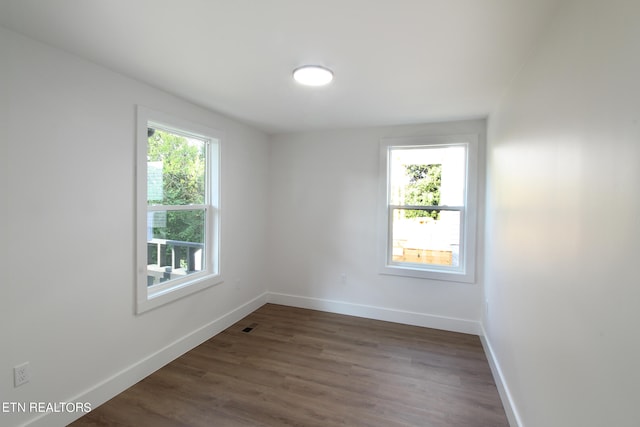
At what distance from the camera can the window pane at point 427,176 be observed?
331cm

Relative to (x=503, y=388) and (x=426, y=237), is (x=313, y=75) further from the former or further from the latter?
(x=503, y=388)

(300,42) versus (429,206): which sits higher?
(300,42)

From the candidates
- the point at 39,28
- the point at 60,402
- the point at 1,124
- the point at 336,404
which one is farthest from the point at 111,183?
the point at 336,404

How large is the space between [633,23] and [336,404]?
2.47m

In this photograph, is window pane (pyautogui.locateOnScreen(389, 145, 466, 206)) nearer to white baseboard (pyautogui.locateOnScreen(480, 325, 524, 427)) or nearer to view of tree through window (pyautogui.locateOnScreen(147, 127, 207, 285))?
white baseboard (pyautogui.locateOnScreen(480, 325, 524, 427))

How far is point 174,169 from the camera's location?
2699mm

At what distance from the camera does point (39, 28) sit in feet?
5.04

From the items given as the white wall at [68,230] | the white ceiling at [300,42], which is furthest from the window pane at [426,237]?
the white wall at [68,230]

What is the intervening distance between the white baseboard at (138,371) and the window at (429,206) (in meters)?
2.12

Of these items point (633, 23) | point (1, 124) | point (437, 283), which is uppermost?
point (633, 23)

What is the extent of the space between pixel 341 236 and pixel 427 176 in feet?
4.40

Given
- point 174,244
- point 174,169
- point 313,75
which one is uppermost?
point 313,75

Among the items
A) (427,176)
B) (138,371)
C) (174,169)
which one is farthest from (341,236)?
(138,371)

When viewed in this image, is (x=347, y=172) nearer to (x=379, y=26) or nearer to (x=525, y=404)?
(x=379, y=26)
